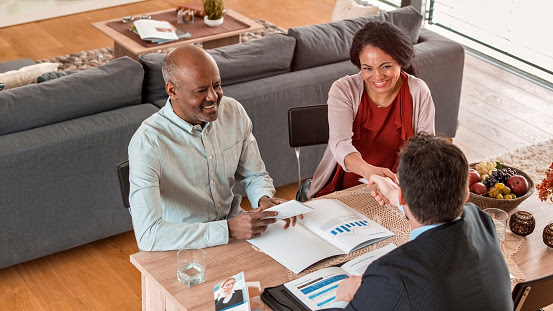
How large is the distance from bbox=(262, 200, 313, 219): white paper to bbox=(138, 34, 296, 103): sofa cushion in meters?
1.62

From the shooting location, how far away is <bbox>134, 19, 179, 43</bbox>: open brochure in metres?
5.52

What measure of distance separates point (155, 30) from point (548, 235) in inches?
152

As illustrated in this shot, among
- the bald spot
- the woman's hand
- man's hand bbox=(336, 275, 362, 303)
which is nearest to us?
man's hand bbox=(336, 275, 362, 303)

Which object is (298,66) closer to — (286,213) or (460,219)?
(286,213)

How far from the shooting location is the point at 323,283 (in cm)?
224

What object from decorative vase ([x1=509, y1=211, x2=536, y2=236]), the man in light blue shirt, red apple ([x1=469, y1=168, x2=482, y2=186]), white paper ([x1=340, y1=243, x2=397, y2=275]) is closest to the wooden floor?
the man in light blue shirt

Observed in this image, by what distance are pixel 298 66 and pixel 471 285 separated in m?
2.70

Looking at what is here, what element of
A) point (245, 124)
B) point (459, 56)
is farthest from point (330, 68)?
point (245, 124)

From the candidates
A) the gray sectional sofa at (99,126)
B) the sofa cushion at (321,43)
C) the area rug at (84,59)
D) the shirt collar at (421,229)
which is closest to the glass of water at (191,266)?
the shirt collar at (421,229)

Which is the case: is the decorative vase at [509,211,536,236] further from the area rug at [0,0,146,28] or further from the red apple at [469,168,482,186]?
the area rug at [0,0,146,28]

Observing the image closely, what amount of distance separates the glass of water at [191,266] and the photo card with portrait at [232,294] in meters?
0.08

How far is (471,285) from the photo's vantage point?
1830mm

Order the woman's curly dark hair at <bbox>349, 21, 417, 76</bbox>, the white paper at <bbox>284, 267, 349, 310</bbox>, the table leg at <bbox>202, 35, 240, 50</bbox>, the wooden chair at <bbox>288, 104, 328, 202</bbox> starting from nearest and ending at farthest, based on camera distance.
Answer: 1. the white paper at <bbox>284, 267, 349, 310</bbox>
2. the woman's curly dark hair at <bbox>349, 21, 417, 76</bbox>
3. the wooden chair at <bbox>288, 104, 328, 202</bbox>
4. the table leg at <bbox>202, 35, 240, 50</bbox>

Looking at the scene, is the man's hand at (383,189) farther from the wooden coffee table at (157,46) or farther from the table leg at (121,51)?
the table leg at (121,51)
